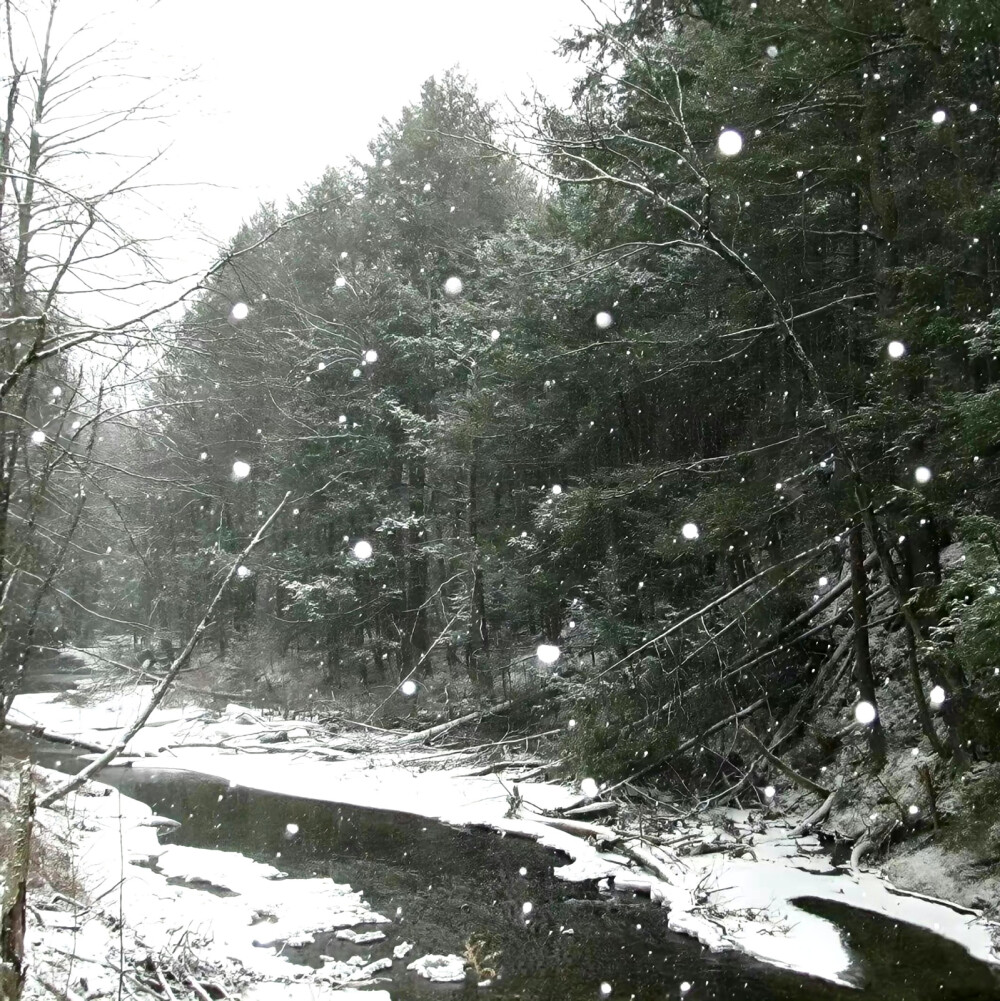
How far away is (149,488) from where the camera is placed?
5.50 m

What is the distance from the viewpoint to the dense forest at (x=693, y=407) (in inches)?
207

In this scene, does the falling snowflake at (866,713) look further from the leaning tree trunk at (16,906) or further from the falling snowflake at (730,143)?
the leaning tree trunk at (16,906)

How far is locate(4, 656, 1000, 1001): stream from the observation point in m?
6.46

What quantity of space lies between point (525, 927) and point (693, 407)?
979 cm

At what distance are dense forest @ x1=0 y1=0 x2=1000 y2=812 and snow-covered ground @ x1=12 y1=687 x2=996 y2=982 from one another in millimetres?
1458

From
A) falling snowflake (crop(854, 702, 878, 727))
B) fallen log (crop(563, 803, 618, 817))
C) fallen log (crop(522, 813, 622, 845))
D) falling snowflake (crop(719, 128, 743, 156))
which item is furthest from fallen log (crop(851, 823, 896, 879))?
falling snowflake (crop(719, 128, 743, 156))

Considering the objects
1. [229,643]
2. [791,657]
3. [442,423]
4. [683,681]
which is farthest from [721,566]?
[229,643]

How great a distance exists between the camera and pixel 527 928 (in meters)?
7.98

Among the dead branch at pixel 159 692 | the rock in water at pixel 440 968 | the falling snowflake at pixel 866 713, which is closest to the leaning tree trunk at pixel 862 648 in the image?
the falling snowflake at pixel 866 713

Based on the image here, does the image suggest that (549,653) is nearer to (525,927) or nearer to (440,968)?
(525,927)

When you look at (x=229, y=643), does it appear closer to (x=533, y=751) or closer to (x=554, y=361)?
(x=533, y=751)

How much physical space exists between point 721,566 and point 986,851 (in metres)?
7.15

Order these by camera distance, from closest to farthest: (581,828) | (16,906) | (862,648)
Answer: (16,906)
(862,648)
(581,828)

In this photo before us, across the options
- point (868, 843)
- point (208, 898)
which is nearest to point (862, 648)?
point (868, 843)
